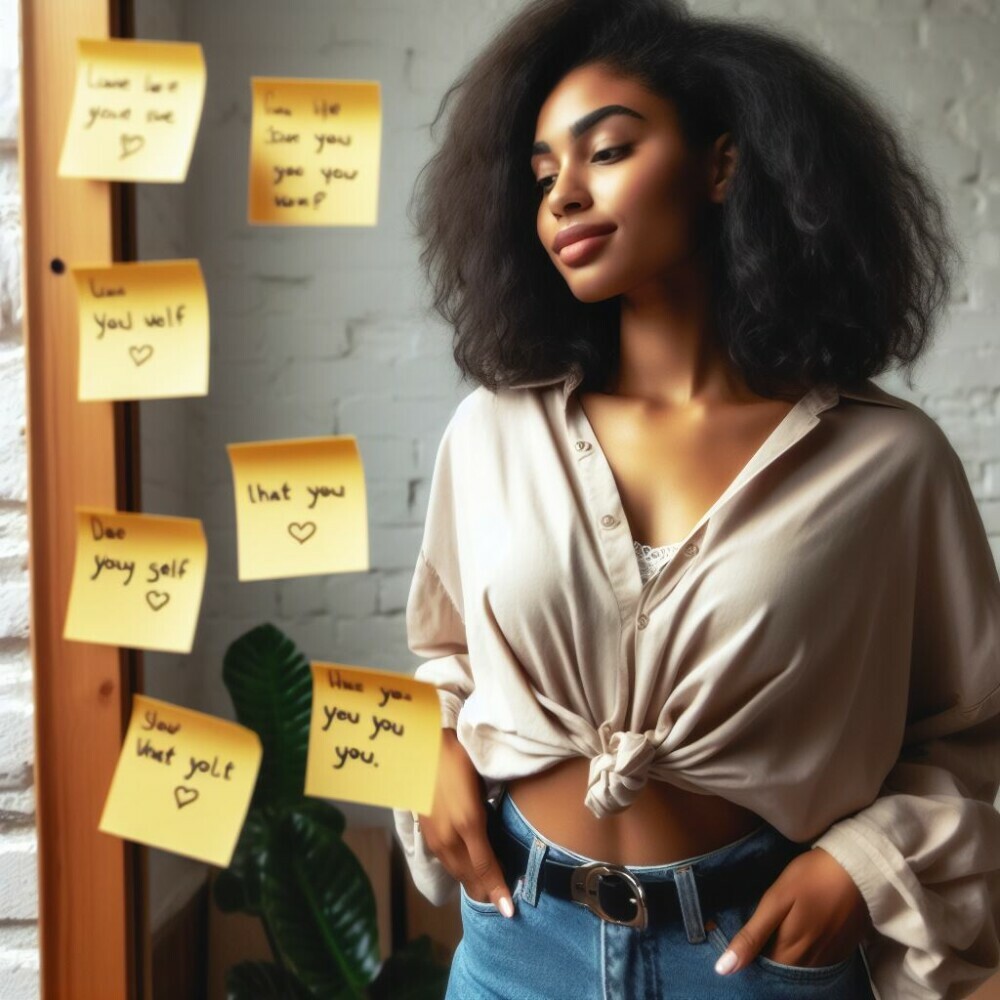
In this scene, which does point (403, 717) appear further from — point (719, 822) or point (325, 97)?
point (325, 97)

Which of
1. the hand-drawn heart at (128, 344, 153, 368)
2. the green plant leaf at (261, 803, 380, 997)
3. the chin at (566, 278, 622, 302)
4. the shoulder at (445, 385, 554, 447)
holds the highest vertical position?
the chin at (566, 278, 622, 302)

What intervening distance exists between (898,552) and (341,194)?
0.50m

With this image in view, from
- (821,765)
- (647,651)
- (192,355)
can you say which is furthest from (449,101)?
(821,765)

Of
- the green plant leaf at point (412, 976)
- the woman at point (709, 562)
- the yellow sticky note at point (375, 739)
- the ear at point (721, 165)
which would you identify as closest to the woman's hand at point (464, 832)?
the woman at point (709, 562)

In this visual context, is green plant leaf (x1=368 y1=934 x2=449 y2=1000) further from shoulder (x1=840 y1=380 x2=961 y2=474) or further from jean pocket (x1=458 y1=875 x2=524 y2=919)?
shoulder (x1=840 y1=380 x2=961 y2=474)

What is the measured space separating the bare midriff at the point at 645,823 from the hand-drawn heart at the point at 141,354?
0.44 metres

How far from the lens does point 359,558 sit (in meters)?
0.68

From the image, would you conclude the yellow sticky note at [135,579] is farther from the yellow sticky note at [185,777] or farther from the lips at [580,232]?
the lips at [580,232]

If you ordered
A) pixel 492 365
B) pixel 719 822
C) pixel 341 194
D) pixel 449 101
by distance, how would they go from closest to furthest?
pixel 341 194
pixel 719 822
pixel 492 365
pixel 449 101

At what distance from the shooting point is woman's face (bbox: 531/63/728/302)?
0.76m

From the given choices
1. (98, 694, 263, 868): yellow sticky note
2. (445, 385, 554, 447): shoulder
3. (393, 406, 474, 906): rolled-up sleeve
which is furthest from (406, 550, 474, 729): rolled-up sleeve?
(98, 694, 263, 868): yellow sticky note

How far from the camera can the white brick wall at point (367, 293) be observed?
3.24ft

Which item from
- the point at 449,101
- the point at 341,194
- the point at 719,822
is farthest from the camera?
the point at 449,101

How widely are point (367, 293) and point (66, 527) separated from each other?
52 cm
